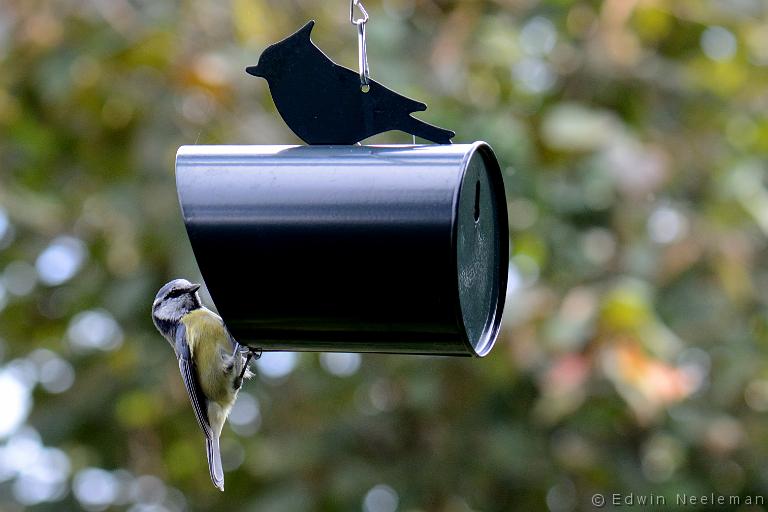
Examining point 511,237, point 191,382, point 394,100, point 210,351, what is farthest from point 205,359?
point 511,237

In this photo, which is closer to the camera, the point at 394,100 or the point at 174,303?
the point at 394,100

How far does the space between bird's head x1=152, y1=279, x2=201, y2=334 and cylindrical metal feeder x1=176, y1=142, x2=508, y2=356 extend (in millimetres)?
1204

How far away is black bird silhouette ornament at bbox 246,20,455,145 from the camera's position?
3.01 meters

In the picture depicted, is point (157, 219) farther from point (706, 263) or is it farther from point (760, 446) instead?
point (760, 446)

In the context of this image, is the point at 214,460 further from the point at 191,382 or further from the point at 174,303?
the point at 174,303

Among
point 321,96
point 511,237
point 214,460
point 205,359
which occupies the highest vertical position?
point 321,96

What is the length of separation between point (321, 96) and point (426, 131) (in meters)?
0.30

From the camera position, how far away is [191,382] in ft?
Answer: 13.0

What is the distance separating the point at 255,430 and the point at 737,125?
10.4ft

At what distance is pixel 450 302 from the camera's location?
2.75m

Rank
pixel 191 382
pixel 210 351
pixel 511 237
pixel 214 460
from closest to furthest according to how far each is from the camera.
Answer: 1. pixel 214 460
2. pixel 191 382
3. pixel 210 351
4. pixel 511 237

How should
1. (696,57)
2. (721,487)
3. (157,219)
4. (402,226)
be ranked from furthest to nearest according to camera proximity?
(696,57) < (721,487) < (157,219) < (402,226)

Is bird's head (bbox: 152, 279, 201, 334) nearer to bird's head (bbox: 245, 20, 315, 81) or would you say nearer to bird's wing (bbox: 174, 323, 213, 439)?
bird's wing (bbox: 174, 323, 213, 439)

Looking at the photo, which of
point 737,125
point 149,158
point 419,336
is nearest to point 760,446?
point 737,125
